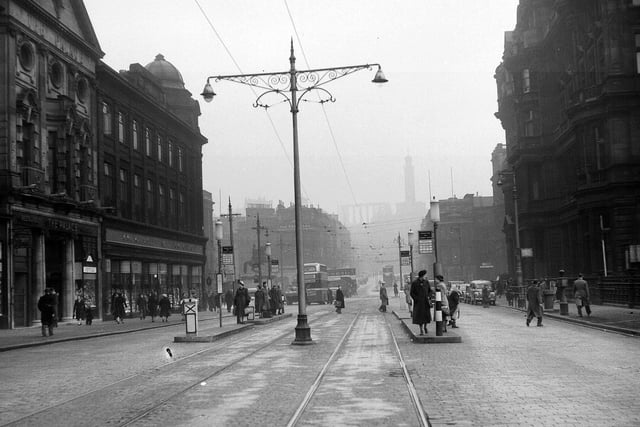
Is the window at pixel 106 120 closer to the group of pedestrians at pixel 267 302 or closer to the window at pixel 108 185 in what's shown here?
the window at pixel 108 185

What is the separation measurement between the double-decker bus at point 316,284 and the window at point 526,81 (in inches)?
974

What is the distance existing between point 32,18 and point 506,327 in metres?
25.3

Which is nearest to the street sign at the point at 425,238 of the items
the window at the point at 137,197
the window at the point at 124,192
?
the window at the point at 124,192

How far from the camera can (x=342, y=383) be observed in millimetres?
12859

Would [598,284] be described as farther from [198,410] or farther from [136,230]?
[198,410]

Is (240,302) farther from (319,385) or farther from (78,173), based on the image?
(319,385)

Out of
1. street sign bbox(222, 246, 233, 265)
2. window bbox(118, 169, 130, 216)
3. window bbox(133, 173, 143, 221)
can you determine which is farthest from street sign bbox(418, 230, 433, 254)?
window bbox(133, 173, 143, 221)

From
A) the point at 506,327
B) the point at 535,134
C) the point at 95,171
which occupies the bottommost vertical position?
the point at 506,327

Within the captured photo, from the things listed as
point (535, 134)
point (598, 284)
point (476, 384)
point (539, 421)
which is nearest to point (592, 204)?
point (598, 284)

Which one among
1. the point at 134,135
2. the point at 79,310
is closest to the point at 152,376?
the point at 79,310

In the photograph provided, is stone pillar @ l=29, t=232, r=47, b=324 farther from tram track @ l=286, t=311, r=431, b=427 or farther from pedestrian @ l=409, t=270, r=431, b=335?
tram track @ l=286, t=311, r=431, b=427

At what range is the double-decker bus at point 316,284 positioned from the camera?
74.2 meters

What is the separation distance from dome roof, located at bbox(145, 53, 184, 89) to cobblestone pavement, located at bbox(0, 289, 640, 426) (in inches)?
1717

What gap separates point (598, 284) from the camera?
43.5 meters
